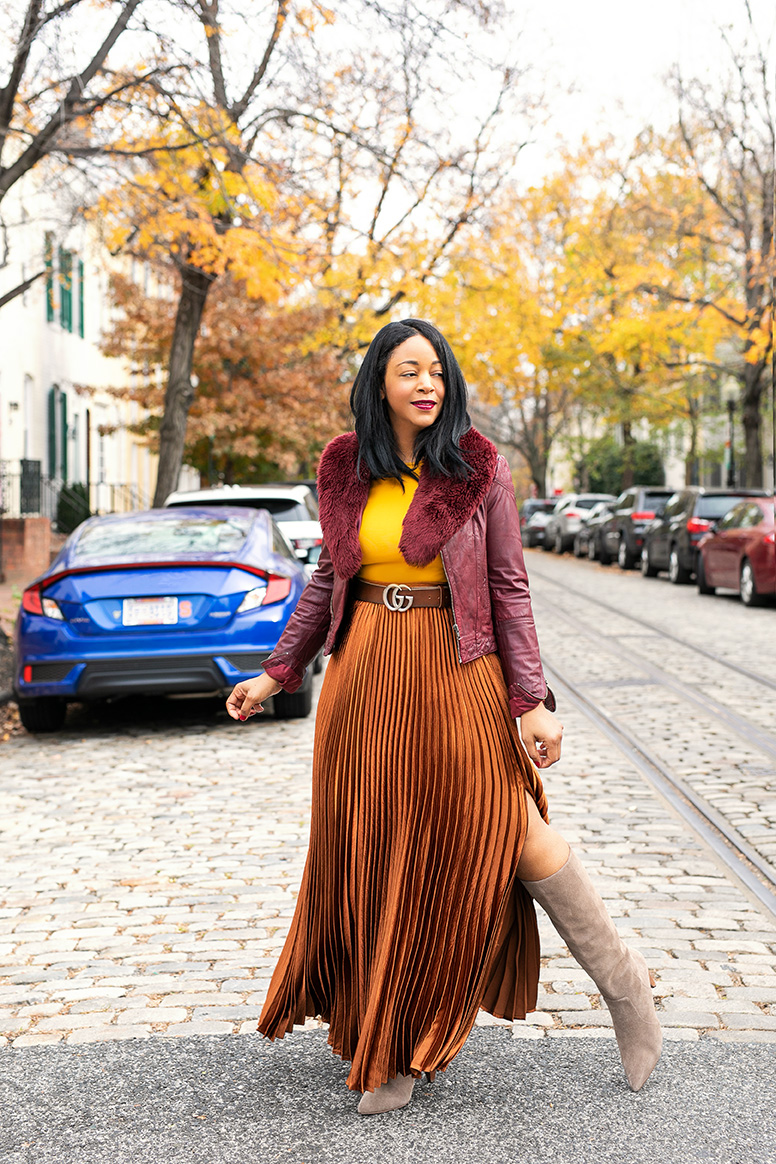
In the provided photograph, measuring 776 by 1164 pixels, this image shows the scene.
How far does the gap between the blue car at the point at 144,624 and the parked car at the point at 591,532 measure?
78.3 ft

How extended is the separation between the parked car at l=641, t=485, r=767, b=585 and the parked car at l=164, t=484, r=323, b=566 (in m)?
10.3

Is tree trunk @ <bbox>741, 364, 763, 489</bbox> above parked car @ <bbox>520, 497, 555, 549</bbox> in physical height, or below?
above

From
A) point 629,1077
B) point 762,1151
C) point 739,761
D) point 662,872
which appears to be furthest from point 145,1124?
point 739,761

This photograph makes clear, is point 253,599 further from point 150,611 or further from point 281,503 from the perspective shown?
point 281,503

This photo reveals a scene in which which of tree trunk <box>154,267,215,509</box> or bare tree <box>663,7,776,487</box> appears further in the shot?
bare tree <box>663,7,776,487</box>

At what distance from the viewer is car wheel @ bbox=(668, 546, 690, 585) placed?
2395cm

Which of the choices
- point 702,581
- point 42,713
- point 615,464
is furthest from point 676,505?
point 615,464

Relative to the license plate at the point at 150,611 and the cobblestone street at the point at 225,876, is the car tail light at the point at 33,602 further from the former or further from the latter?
the cobblestone street at the point at 225,876

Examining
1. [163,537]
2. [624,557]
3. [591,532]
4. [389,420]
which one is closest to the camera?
[389,420]

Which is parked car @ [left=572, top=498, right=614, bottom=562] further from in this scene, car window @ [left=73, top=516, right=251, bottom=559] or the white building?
car window @ [left=73, top=516, right=251, bottom=559]

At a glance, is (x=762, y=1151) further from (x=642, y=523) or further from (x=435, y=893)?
(x=642, y=523)

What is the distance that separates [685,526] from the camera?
2366 centimetres

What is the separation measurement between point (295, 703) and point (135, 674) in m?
1.35

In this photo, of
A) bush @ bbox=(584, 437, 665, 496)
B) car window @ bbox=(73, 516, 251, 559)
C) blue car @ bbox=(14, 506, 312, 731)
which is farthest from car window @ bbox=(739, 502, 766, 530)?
bush @ bbox=(584, 437, 665, 496)
